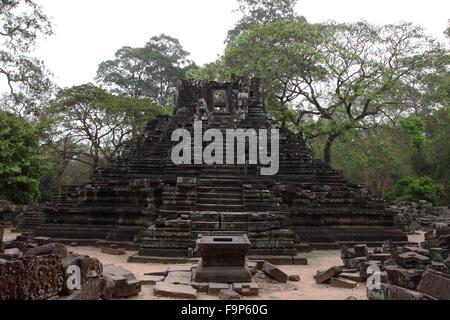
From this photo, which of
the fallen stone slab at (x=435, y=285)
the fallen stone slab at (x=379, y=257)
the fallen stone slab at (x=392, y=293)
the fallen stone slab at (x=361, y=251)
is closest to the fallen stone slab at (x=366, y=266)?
the fallen stone slab at (x=379, y=257)

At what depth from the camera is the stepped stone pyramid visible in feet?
35.0

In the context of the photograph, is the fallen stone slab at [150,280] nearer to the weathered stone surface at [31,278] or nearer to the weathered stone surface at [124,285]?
the weathered stone surface at [124,285]

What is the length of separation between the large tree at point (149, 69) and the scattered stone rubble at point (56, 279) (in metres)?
38.6

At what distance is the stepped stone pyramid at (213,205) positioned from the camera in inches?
420

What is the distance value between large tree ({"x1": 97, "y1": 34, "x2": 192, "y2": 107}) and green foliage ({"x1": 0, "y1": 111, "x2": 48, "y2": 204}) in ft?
82.2

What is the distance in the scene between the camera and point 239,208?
11.9 meters

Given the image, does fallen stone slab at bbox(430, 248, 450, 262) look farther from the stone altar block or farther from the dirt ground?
the stone altar block

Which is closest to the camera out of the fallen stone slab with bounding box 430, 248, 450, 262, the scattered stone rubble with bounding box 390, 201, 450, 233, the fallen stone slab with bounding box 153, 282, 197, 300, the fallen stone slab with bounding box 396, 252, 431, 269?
the fallen stone slab with bounding box 153, 282, 197, 300

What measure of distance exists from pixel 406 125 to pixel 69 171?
28.1 metres

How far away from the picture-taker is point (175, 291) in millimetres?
6973

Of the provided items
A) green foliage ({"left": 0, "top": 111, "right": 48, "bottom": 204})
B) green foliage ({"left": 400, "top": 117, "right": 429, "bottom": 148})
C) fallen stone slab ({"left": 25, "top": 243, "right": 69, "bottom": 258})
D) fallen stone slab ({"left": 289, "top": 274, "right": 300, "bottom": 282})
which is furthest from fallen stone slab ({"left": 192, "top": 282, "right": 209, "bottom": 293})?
green foliage ({"left": 400, "top": 117, "right": 429, "bottom": 148})

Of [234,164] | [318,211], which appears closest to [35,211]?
[234,164]

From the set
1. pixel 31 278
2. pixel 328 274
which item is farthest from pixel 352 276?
pixel 31 278

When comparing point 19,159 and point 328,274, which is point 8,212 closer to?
point 19,159
